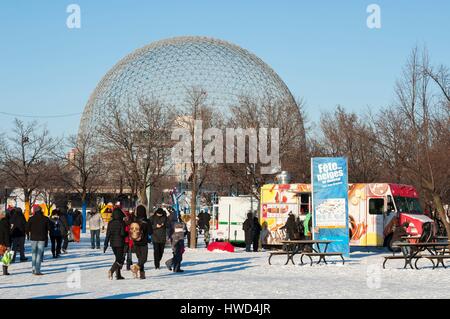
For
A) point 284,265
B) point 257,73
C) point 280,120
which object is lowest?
point 284,265

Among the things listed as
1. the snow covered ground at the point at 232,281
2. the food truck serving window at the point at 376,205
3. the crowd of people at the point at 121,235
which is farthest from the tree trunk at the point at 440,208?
the crowd of people at the point at 121,235

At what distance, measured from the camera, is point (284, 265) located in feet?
79.9

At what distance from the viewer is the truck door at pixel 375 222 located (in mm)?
31766

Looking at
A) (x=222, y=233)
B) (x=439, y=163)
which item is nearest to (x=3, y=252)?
(x=222, y=233)

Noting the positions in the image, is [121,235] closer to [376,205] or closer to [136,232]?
[136,232]

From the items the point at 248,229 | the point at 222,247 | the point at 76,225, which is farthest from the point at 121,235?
the point at 76,225

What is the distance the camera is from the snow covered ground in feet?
50.6

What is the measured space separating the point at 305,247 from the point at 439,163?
591 inches

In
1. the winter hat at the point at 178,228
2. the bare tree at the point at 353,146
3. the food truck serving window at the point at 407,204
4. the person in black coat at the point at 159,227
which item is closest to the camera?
the winter hat at the point at 178,228

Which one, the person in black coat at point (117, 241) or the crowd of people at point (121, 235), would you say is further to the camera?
the crowd of people at point (121, 235)

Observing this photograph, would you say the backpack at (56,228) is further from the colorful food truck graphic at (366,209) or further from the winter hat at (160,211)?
the colorful food truck graphic at (366,209)

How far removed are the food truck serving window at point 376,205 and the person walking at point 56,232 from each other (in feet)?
39.7

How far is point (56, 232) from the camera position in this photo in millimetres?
27562
